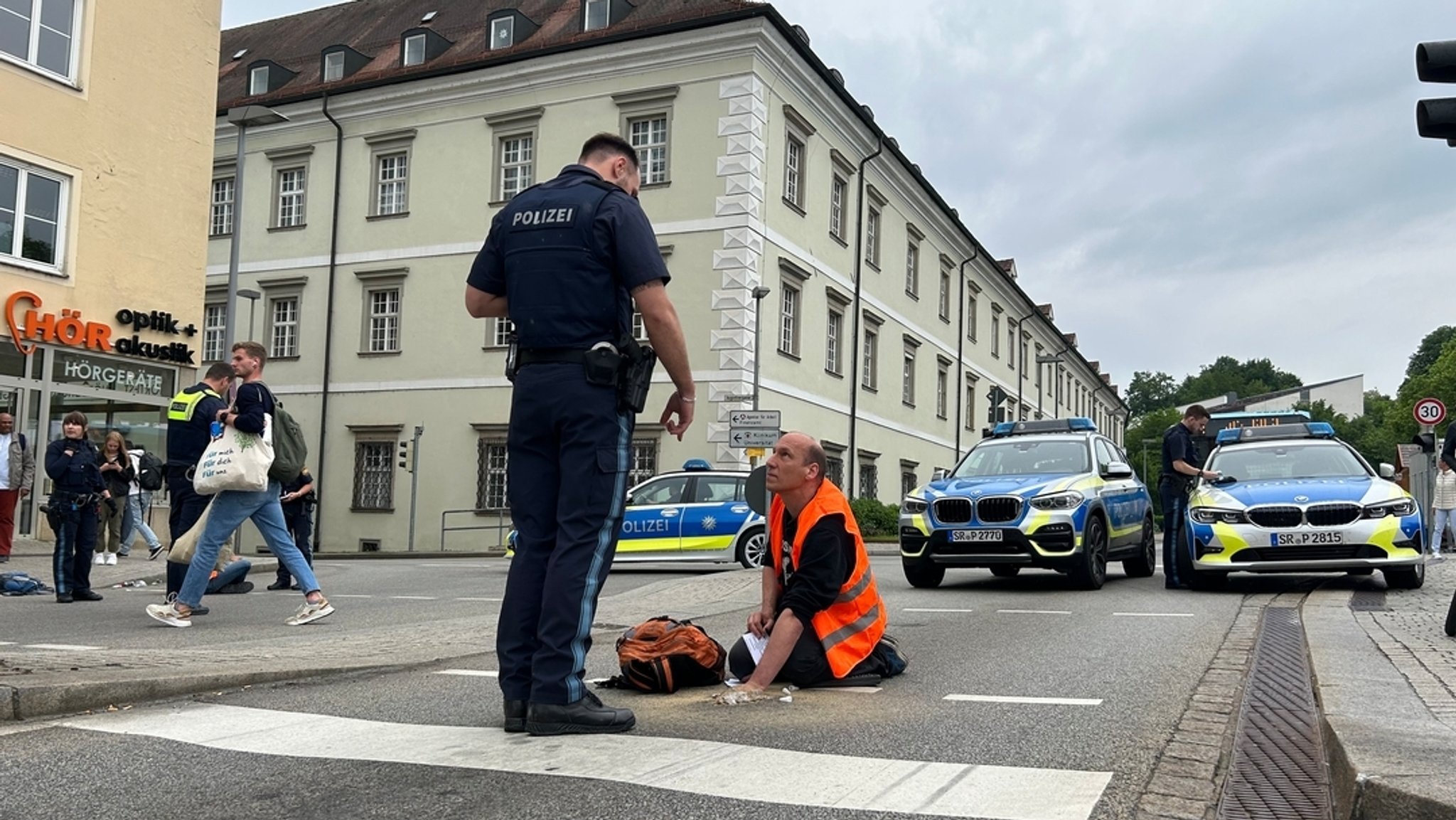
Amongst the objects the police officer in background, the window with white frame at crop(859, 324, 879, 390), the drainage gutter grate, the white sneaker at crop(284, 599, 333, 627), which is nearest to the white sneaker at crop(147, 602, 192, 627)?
the white sneaker at crop(284, 599, 333, 627)

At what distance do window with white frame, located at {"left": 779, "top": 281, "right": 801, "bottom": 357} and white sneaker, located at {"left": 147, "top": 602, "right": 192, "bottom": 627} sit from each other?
22127 millimetres

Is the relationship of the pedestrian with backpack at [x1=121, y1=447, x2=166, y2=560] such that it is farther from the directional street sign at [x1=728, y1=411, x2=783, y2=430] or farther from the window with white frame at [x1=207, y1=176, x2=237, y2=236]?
the window with white frame at [x1=207, y1=176, x2=237, y2=236]

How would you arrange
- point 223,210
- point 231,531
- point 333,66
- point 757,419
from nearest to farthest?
point 231,531 → point 757,419 → point 333,66 → point 223,210

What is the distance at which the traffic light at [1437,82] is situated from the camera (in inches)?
231

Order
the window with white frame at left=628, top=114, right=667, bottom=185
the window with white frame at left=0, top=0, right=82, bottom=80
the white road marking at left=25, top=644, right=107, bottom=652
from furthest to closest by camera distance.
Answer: the window with white frame at left=628, top=114, right=667, bottom=185 → the window with white frame at left=0, top=0, right=82, bottom=80 → the white road marking at left=25, top=644, right=107, bottom=652

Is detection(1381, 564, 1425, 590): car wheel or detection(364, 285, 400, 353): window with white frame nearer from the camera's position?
detection(1381, 564, 1425, 590): car wheel

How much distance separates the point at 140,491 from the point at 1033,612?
13.9m

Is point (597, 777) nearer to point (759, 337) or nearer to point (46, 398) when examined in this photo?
point (46, 398)

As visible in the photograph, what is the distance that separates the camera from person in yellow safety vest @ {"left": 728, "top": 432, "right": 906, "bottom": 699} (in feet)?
18.5

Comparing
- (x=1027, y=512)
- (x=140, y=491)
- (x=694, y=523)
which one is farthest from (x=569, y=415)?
(x=140, y=491)

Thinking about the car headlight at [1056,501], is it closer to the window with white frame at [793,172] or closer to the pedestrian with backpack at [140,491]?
the pedestrian with backpack at [140,491]

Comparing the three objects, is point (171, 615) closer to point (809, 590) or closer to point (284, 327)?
point (809, 590)

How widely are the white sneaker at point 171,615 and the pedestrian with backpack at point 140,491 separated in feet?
26.8

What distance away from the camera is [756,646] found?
5820 mm
